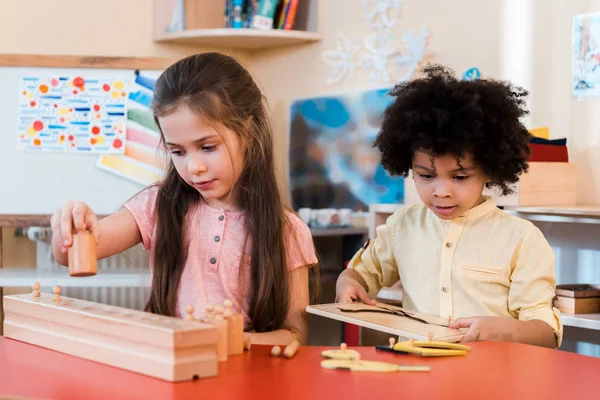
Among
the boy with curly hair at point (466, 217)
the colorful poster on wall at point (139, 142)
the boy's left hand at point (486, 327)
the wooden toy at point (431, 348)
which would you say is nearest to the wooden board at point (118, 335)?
the wooden toy at point (431, 348)

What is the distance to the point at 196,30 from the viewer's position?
3.28 meters

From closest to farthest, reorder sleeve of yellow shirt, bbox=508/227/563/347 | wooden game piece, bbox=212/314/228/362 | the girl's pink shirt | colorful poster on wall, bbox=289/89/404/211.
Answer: wooden game piece, bbox=212/314/228/362 → sleeve of yellow shirt, bbox=508/227/563/347 → the girl's pink shirt → colorful poster on wall, bbox=289/89/404/211

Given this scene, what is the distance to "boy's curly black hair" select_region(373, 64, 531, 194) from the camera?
1397mm

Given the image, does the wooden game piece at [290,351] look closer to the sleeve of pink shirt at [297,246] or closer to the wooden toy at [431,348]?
the wooden toy at [431,348]

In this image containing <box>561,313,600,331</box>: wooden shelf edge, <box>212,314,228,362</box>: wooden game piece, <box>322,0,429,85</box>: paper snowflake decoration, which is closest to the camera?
<box>212,314,228,362</box>: wooden game piece

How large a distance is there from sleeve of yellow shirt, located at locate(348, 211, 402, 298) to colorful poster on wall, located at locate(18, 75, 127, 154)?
5.48ft

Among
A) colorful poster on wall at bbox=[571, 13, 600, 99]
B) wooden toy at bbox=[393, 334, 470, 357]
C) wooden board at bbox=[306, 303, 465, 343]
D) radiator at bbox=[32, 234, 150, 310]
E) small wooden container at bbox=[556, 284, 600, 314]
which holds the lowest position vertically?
radiator at bbox=[32, 234, 150, 310]

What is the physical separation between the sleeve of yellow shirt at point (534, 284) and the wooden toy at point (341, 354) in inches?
17.6

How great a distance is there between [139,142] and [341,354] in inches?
86.2

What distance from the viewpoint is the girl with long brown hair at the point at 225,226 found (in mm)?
1393

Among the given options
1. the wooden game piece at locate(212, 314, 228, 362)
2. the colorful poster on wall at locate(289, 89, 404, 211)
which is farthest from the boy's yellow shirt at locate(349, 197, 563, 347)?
the colorful poster on wall at locate(289, 89, 404, 211)

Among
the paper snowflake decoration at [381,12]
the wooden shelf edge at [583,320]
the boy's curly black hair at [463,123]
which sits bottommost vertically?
the wooden shelf edge at [583,320]

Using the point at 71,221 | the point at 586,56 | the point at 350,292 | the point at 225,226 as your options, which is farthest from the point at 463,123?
the point at 586,56

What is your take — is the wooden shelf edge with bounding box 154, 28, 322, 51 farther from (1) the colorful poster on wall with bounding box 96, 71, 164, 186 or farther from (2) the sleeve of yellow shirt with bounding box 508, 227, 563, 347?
(2) the sleeve of yellow shirt with bounding box 508, 227, 563, 347
